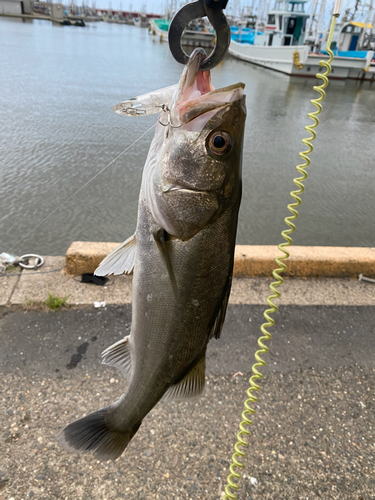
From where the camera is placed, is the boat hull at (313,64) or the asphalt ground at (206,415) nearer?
the asphalt ground at (206,415)

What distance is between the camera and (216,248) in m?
1.43

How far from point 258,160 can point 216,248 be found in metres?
8.35

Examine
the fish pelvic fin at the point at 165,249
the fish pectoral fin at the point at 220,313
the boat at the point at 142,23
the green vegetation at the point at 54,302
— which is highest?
the boat at the point at 142,23

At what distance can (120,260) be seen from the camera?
1.64m

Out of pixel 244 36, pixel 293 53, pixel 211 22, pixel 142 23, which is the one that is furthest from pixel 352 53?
pixel 142 23

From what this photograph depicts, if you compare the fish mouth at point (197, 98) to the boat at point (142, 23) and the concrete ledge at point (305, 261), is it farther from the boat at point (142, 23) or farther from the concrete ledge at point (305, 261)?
the boat at point (142, 23)

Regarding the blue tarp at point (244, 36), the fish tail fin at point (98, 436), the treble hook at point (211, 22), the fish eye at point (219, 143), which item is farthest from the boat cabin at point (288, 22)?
the fish tail fin at point (98, 436)

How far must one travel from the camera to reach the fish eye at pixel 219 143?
4.41 feet

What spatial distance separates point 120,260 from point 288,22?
38088 millimetres

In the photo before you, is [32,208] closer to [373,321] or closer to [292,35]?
[373,321]

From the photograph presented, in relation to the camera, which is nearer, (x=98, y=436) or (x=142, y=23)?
(x=98, y=436)

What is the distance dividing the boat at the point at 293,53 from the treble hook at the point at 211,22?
97.6 ft

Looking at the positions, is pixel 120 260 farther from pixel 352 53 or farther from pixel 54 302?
pixel 352 53

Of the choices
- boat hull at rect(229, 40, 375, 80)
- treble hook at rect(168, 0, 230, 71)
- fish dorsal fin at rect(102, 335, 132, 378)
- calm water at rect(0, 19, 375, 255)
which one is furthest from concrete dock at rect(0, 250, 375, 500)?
boat hull at rect(229, 40, 375, 80)
